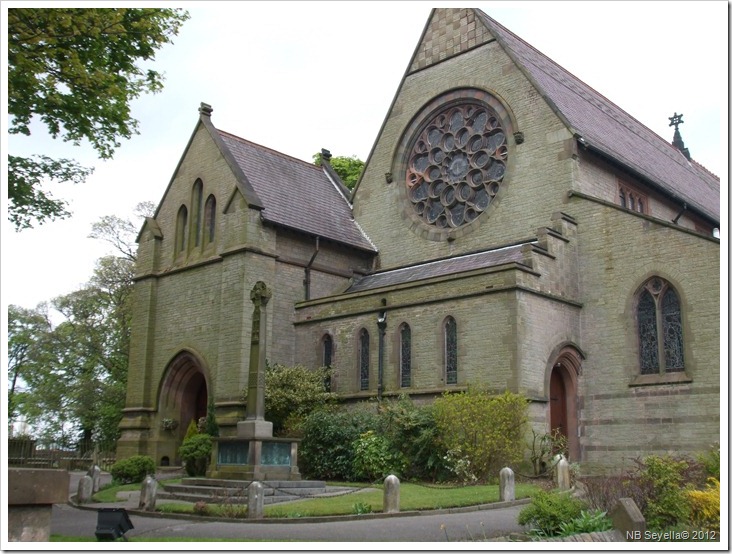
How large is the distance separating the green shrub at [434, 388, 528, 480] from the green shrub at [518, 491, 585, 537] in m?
7.71

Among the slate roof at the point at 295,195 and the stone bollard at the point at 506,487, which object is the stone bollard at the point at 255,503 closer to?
the stone bollard at the point at 506,487

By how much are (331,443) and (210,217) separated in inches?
432

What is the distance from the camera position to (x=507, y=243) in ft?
86.7

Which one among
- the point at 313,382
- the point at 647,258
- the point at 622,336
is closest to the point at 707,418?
the point at 622,336

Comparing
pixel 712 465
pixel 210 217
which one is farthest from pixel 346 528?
pixel 210 217

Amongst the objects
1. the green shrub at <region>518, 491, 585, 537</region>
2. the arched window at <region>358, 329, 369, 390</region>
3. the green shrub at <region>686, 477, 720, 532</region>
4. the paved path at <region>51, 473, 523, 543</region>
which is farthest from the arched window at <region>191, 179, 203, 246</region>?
the green shrub at <region>686, 477, 720, 532</region>

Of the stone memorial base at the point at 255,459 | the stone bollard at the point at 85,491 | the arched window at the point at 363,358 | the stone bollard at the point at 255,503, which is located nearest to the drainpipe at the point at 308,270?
the arched window at the point at 363,358

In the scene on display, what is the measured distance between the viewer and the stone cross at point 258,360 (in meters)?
19.4

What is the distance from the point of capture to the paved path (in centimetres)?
1226

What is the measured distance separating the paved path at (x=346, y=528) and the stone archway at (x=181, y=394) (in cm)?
1287

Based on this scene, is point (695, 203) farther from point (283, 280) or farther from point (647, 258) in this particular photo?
point (283, 280)

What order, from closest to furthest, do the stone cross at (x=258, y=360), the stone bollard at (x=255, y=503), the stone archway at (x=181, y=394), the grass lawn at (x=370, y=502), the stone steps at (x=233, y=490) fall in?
the stone bollard at (x=255, y=503) → the grass lawn at (x=370, y=502) → the stone steps at (x=233, y=490) → the stone cross at (x=258, y=360) → the stone archway at (x=181, y=394)

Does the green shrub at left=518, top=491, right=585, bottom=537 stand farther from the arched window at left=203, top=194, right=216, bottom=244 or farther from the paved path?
the arched window at left=203, top=194, right=216, bottom=244

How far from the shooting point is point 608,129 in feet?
102
